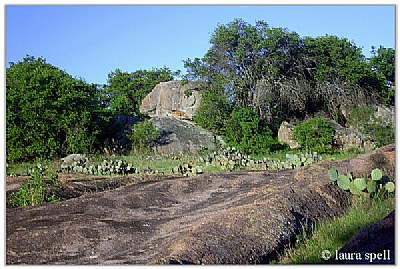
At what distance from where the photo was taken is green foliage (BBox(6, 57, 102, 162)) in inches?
579

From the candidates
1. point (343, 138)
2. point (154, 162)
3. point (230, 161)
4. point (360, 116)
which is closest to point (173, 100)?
point (360, 116)

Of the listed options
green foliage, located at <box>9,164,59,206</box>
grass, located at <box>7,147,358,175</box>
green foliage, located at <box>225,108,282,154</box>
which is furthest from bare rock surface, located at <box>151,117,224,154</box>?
green foliage, located at <box>9,164,59,206</box>

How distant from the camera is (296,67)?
2552 cm

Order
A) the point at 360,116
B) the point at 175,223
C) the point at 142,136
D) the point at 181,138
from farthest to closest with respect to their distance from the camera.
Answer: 1. the point at 360,116
2. the point at 181,138
3. the point at 142,136
4. the point at 175,223

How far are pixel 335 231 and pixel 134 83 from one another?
2507 centimetres

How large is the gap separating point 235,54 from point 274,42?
1685 millimetres

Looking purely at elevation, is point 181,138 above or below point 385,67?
below

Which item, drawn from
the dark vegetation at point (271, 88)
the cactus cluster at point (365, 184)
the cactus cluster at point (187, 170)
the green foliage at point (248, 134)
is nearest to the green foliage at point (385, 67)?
the dark vegetation at point (271, 88)

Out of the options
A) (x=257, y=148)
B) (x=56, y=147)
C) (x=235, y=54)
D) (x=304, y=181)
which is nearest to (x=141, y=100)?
(x=235, y=54)

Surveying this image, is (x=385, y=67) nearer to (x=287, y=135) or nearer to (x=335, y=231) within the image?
(x=287, y=135)

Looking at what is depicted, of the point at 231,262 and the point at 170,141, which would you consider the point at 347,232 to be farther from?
the point at 170,141

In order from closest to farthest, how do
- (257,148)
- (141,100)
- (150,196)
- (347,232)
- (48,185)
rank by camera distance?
(347,232) < (150,196) < (48,185) < (257,148) < (141,100)

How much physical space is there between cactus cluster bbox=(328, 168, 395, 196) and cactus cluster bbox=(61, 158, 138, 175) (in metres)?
7.39

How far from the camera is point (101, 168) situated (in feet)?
49.9
